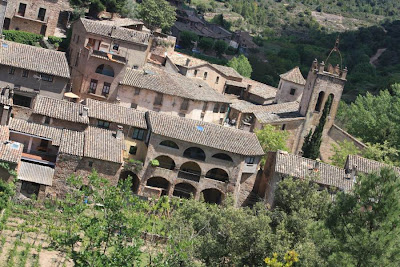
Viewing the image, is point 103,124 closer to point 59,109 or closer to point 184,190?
point 59,109

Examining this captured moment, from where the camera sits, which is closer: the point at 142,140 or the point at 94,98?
the point at 142,140

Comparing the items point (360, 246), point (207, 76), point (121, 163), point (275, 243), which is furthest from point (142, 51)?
point (360, 246)

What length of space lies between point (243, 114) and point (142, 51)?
1343 centimetres

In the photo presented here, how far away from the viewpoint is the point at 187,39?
409 feet

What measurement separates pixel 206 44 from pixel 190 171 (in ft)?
193

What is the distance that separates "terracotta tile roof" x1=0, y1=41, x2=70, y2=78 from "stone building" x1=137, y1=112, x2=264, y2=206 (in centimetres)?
A: 1027

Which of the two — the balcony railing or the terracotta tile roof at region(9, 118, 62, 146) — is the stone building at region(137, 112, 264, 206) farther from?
the terracotta tile roof at region(9, 118, 62, 146)

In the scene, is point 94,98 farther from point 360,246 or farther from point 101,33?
point 360,246

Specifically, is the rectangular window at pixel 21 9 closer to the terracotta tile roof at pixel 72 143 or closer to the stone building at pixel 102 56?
the stone building at pixel 102 56

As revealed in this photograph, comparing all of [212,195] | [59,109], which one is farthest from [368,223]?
[59,109]

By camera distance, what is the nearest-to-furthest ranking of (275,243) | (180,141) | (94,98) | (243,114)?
(275,243) → (180,141) → (94,98) → (243,114)

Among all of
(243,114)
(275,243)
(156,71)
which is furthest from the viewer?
(243,114)

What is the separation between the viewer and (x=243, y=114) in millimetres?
88250

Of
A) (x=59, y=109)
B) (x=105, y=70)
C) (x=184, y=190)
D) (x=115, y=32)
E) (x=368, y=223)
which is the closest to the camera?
(x=368, y=223)
